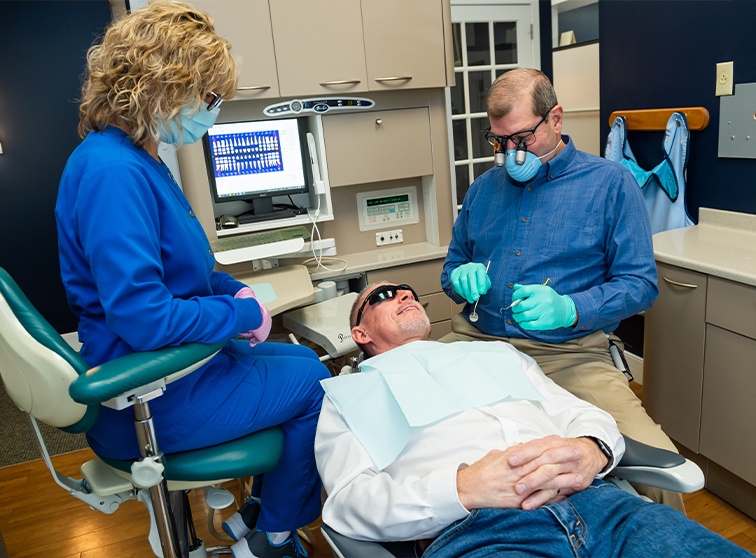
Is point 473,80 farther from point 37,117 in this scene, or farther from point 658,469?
point 658,469

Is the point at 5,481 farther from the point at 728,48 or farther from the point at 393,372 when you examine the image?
the point at 728,48

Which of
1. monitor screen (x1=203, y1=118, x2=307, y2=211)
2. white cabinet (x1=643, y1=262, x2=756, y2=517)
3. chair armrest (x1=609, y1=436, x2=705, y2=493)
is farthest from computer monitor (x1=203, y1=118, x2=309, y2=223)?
chair armrest (x1=609, y1=436, x2=705, y2=493)

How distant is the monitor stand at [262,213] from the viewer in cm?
277

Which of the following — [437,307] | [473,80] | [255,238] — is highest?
[473,80]

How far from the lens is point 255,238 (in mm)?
2672

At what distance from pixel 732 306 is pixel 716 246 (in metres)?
0.37

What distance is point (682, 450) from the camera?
7.70 feet

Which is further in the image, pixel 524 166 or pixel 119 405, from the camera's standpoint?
pixel 524 166

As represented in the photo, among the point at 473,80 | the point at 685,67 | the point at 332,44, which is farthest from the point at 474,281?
the point at 473,80

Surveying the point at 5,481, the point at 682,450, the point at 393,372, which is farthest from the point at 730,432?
the point at 5,481

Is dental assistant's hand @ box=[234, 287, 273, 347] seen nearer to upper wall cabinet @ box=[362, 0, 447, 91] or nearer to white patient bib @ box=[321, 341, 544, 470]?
white patient bib @ box=[321, 341, 544, 470]

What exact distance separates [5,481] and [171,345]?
2065mm

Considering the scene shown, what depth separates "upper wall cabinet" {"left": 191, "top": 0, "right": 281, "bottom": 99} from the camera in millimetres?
2447

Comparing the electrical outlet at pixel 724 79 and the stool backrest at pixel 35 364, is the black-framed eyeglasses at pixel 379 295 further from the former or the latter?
the electrical outlet at pixel 724 79
